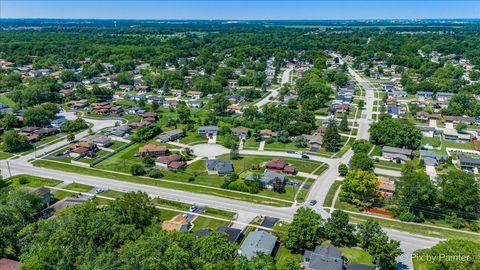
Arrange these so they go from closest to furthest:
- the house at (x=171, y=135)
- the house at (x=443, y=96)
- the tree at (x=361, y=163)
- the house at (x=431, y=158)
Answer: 1. the tree at (x=361, y=163)
2. the house at (x=431, y=158)
3. the house at (x=171, y=135)
4. the house at (x=443, y=96)

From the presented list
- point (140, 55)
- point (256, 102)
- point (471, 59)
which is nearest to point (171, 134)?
point (256, 102)

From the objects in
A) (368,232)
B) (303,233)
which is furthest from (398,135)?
(303,233)

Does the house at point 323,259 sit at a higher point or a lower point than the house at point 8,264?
lower

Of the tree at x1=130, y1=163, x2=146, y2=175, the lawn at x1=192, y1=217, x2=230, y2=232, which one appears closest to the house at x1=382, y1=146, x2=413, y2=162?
the lawn at x1=192, y1=217, x2=230, y2=232

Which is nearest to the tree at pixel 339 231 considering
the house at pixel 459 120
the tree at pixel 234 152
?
the tree at pixel 234 152

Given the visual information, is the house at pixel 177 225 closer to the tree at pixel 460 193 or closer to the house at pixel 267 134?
the tree at pixel 460 193
